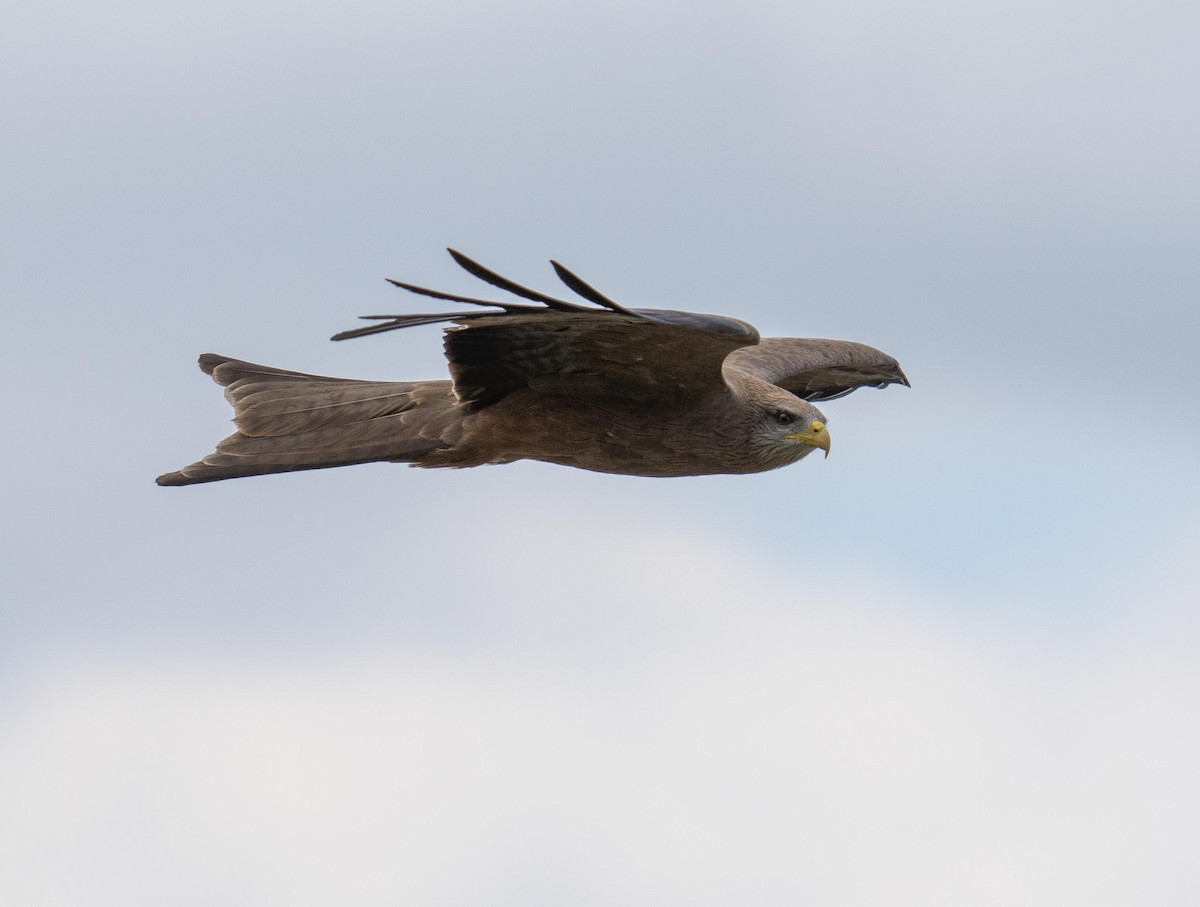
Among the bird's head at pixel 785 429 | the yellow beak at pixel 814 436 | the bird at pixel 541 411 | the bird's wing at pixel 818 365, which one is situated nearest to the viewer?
the bird at pixel 541 411

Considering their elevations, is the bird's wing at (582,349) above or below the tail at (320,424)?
above

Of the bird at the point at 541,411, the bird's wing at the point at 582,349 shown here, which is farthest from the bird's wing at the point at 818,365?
the bird's wing at the point at 582,349

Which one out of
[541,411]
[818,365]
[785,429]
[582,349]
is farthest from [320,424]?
[818,365]

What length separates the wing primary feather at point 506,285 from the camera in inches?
278

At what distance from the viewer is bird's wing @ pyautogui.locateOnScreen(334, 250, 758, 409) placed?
8.34m

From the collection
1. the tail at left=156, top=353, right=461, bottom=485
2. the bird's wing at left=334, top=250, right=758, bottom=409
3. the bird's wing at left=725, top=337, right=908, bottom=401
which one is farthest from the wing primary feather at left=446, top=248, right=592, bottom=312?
the bird's wing at left=725, top=337, right=908, bottom=401

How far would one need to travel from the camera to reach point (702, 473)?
32.7ft

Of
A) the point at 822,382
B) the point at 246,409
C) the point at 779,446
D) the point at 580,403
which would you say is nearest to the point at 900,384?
the point at 822,382

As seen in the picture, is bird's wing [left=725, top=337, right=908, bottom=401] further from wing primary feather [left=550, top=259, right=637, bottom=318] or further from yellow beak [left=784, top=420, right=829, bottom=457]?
wing primary feather [left=550, top=259, right=637, bottom=318]

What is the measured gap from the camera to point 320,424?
987 centimetres

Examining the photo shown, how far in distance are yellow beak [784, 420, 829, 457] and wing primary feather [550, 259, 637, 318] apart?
222cm

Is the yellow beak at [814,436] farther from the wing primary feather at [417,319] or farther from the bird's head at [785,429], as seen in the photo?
the wing primary feather at [417,319]

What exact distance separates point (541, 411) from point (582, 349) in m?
0.64

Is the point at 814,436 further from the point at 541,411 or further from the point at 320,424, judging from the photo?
the point at 320,424
